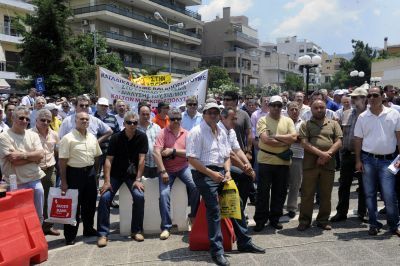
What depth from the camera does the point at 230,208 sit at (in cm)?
522

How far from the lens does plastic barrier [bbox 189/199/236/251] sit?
5.46 meters

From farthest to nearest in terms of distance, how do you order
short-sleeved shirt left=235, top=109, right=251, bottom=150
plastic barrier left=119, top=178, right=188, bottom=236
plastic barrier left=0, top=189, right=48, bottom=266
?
short-sleeved shirt left=235, top=109, right=251, bottom=150 < plastic barrier left=119, top=178, right=188, bottom=236 < plastic barrier left=0, top=189, right=48, bottom=266

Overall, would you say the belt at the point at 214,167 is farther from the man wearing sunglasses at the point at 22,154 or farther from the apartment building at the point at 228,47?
the apartment building at the point at 228,47

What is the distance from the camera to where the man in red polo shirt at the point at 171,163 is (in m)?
6.25

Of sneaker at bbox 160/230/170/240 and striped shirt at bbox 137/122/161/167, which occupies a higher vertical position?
striped shirt at bbox 137/122/161/167

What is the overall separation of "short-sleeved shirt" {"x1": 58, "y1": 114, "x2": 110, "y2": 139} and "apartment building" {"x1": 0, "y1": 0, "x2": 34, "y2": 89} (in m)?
33.5

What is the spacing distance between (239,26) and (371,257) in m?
71.3

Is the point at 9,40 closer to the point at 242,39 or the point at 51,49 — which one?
the point at 51,49

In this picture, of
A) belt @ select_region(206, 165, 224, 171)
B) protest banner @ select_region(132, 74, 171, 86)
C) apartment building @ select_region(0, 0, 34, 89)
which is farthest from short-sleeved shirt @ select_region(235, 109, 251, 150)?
apartment building @ select_region(0, 0, 34, 89)

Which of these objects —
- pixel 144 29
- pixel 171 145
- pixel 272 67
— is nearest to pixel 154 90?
pixel 171 145

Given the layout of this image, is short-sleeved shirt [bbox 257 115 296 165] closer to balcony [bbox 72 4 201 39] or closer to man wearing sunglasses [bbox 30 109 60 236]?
man wearing sunglasses [bbox 30 109 60 236]

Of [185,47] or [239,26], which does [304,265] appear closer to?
[185,47]

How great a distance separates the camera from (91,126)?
752cm

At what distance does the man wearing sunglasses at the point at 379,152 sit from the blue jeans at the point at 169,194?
2.54m
